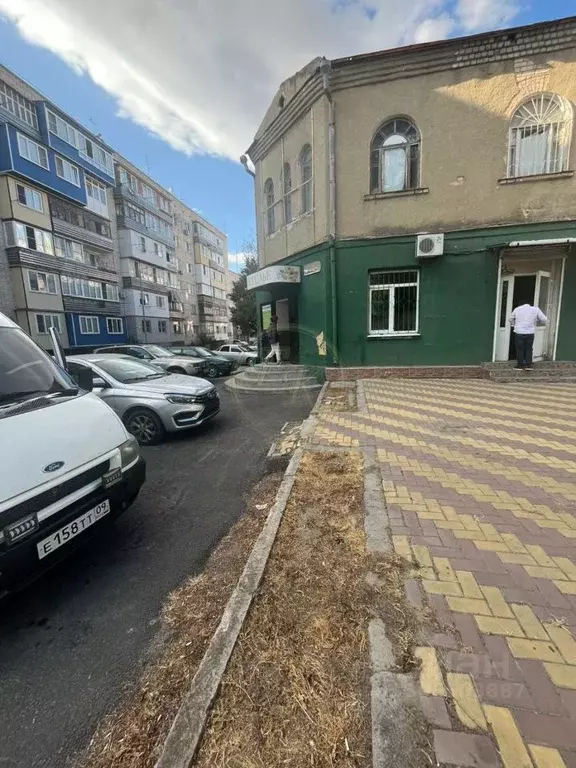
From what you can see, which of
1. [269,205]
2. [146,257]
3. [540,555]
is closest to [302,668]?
[540,555]

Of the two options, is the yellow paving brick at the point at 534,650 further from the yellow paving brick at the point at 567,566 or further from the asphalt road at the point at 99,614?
the asphalt road at the point at 99,614

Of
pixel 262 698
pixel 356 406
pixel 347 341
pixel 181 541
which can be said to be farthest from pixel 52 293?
pixel 262 698

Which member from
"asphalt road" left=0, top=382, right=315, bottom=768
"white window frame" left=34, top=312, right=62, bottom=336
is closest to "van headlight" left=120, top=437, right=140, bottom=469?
"asphalt road" left=0, top=382, right=315, bottom=768

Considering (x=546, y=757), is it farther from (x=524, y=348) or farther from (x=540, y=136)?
(x=540, y=136)

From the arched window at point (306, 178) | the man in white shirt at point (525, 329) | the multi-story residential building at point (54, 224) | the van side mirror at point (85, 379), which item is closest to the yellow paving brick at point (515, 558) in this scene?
the van side mirror at point (85, 379)

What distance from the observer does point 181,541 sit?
10.7 feet

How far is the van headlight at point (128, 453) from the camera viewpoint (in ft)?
10.4

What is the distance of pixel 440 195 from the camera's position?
375 inches

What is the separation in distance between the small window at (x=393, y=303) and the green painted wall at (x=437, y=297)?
0.22 metres

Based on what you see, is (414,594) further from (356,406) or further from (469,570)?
(356,406)

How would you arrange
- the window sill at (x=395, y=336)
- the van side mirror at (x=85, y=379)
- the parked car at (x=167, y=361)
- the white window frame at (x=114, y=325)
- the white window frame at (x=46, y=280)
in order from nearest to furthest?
the van side mirror at (x=85, y=379) → the window sill at (x=395, y=336) → the parked car at (x=167, y=361) → the white window frame at (x=46, y=280) → the white window frame at (x=114, y=325)

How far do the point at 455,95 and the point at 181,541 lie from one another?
1180 centimetres

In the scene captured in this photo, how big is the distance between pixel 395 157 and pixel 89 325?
84.5ft

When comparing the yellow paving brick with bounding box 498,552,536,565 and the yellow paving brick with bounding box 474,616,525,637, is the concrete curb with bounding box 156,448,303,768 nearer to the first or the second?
the yellow paving brick with bounding box 474,616,525,637
